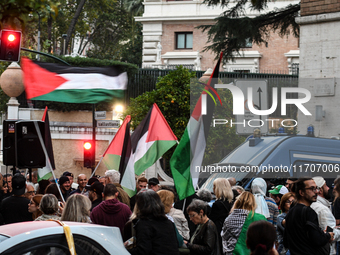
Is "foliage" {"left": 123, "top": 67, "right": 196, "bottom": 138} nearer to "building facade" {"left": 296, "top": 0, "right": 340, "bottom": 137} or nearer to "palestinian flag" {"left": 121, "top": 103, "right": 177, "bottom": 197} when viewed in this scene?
"building facade" {"left": 296, "top": 0, "right": 340, "bottom": 137}

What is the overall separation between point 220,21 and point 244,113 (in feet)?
20.6

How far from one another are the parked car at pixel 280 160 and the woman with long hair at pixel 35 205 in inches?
169

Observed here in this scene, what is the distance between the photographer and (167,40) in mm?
35906

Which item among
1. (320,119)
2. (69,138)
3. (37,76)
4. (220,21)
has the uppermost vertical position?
(220,21)

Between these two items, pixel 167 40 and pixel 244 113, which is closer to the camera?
pixel 244 113

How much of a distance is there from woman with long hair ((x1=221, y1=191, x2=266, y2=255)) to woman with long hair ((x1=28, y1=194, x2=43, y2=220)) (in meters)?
2.55

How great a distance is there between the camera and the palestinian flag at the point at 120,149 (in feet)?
31.6

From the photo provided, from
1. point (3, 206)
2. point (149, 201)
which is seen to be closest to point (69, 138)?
point (3, 206)

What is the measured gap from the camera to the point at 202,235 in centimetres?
576

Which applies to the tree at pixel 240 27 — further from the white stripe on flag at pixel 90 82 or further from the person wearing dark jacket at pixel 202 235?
the person wearing dark jacket at pixel 202 235

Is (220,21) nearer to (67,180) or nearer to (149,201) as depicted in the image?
(67,180)

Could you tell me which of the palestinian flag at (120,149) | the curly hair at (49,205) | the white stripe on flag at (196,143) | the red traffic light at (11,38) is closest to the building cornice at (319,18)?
the palestinian flag at (120,149)

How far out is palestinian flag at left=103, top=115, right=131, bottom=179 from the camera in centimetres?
962

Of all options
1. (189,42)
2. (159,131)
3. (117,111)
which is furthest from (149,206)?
(189,42)
